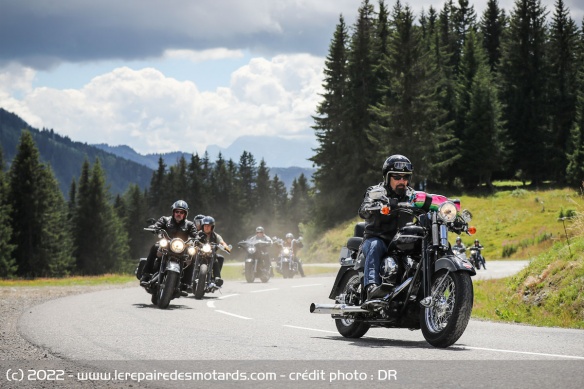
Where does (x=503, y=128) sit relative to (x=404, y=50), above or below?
below

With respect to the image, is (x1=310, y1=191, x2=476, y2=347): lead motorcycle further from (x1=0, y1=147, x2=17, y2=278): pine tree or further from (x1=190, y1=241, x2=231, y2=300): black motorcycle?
(x1=0, y1=147, x2=17, y2=278): pine tree

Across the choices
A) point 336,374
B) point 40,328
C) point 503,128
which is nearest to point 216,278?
point 40,328

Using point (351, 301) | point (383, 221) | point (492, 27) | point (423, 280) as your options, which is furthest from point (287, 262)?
point (492, 27)

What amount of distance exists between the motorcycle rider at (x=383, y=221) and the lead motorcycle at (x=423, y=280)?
12 cm

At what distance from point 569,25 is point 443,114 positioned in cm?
2371

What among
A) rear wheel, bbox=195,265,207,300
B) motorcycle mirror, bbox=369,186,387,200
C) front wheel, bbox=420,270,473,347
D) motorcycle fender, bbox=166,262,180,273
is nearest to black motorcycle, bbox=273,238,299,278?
rear wheel, bbox=195,265,207,300

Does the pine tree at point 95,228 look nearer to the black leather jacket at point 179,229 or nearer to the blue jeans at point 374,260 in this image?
the black leather jacket at point 179,229

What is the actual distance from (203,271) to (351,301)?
8.80 metres

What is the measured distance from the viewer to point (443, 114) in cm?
5906

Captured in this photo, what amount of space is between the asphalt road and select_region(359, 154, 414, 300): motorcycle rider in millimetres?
851

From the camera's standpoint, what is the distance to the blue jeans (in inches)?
320

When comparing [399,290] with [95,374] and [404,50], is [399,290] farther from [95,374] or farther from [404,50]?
[404,50]

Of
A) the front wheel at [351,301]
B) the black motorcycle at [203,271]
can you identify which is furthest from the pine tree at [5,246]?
the front wheel at [351,301]

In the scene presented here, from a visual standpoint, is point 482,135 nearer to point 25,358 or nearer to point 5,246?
point 5,246
